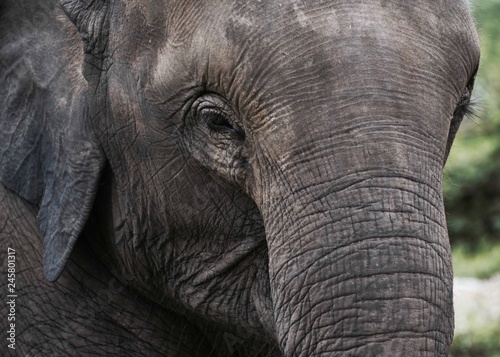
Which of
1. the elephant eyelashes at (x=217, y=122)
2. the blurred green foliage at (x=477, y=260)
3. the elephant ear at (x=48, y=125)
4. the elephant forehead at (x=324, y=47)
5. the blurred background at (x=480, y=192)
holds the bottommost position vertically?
the elephant ear at (x=48, y=125)

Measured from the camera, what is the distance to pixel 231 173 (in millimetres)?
3934

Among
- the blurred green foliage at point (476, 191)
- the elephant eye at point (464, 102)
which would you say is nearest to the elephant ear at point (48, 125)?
the elephant eye at point (464, 102)

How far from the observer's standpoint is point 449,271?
3.62m

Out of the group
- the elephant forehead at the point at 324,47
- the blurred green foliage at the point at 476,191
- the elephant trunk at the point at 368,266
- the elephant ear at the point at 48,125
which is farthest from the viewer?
the blurred green foliage at the point at 476,191

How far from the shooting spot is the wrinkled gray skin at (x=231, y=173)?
3.54 m

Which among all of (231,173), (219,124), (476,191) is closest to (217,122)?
(219,124)

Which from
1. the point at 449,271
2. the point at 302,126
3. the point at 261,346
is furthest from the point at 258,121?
the point at 261,346

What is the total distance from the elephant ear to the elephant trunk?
0.98m

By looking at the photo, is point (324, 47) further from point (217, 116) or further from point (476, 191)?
point (476, 191)

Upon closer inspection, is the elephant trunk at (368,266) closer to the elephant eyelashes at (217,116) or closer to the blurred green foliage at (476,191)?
the elephant eyelashes at (217,116)

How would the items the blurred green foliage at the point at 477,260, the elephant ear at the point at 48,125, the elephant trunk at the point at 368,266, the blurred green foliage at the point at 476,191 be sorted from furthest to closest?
1. the blurred green foliage at the point at 476,191
2. the blurred green foliage at the point at 477,260
3. the elephant ear at the point at 48,125
4. the elephant trunk at the point at 368,266

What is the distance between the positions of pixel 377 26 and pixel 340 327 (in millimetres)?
781

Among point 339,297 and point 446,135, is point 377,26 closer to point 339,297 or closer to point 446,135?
point 446,135

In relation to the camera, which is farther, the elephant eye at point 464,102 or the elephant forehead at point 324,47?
the elephant eye at point 464,102
